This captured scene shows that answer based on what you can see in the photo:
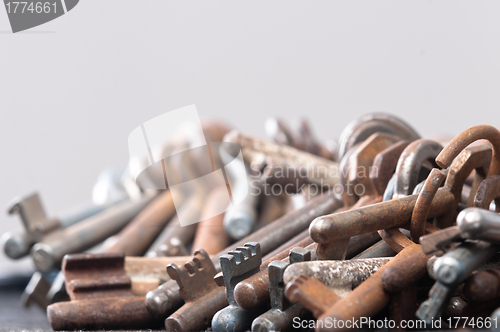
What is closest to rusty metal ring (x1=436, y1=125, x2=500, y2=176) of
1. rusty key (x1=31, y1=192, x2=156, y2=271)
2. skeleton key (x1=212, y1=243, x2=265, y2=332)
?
skeleton key (x1=212, y1=243, x2=265, y2=332)

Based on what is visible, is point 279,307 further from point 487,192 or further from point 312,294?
point 487,192

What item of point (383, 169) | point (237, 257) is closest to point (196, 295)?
point (237, 257)

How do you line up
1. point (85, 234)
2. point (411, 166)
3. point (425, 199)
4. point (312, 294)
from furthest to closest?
point (85, 234), point (411, 166), point (425, 199), point (312, 294)

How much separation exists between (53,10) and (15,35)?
0.74 feet

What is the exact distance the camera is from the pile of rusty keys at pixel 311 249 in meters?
0.56

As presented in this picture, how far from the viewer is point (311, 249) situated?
0.73 meters

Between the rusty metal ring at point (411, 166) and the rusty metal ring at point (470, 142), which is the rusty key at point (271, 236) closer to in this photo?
the rusty metal ring at point (411, 166)

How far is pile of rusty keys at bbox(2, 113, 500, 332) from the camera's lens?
56 centimetres

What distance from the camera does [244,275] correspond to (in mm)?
725

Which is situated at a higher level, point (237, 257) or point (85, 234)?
point (237, 257)

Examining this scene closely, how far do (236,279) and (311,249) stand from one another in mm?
124

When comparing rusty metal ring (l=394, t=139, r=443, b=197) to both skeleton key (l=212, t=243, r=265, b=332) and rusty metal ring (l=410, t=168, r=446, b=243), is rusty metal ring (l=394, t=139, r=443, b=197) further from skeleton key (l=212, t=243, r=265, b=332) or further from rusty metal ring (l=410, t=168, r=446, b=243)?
skeleton key (l=212, t=243, r=265, b=332)

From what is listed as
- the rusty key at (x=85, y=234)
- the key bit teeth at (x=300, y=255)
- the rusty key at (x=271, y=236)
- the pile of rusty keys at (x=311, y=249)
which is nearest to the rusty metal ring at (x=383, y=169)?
the pile of rusty keys at (x=311, y=249)

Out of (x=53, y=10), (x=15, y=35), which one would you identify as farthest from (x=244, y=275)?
(x=15, y=35)
